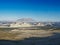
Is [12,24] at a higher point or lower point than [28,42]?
higher

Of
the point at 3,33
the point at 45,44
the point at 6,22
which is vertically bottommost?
the point at 45,44

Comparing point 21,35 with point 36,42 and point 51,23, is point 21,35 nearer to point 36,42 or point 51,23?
point 36,42

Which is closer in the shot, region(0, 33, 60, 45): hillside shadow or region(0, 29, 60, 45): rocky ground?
region(0, 33, 60, 45): hillside shadow

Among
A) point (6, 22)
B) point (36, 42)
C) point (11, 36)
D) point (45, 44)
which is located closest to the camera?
point (45, 44)

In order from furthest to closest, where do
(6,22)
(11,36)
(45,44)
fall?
1. (6,22)
2. (11,36)
3. (45,44)

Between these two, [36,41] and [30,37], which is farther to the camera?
[30,37]

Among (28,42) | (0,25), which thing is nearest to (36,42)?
(28,42)

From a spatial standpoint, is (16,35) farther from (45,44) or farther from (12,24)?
(45,44)

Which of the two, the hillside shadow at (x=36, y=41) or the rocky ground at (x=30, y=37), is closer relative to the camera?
the hillside shadow at (x=36, y=41)

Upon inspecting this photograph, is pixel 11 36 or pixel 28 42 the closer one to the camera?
pixel 28 42

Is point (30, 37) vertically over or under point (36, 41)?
over
